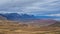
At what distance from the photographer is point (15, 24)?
1.57 metres

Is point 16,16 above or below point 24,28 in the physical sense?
above

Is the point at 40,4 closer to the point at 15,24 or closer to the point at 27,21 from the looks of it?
the point at 27,21

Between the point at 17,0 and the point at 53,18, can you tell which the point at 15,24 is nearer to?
the point at 17,0

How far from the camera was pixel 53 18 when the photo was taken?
1.56 m

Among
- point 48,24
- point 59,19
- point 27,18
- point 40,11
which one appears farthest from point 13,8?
point 59,19

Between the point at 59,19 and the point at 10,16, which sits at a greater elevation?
the point at 10,16

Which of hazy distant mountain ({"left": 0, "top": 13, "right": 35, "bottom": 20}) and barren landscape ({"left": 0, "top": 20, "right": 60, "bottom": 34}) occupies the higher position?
hazy distant mountain ({"left": 0, "top": 13, "right": 35, "bottom": 20})

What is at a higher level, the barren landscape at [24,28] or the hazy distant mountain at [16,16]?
the hazy distant mountain at [16,16]

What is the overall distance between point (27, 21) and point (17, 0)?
0.91 feet

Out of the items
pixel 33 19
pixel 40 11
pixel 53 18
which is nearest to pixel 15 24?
pixel 33 19

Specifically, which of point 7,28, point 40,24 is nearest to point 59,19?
point 40,24

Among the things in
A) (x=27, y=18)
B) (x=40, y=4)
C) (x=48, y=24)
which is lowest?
(x=48, y=24)

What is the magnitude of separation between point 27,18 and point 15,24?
0.52 feet

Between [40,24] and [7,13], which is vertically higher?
[7,13]
